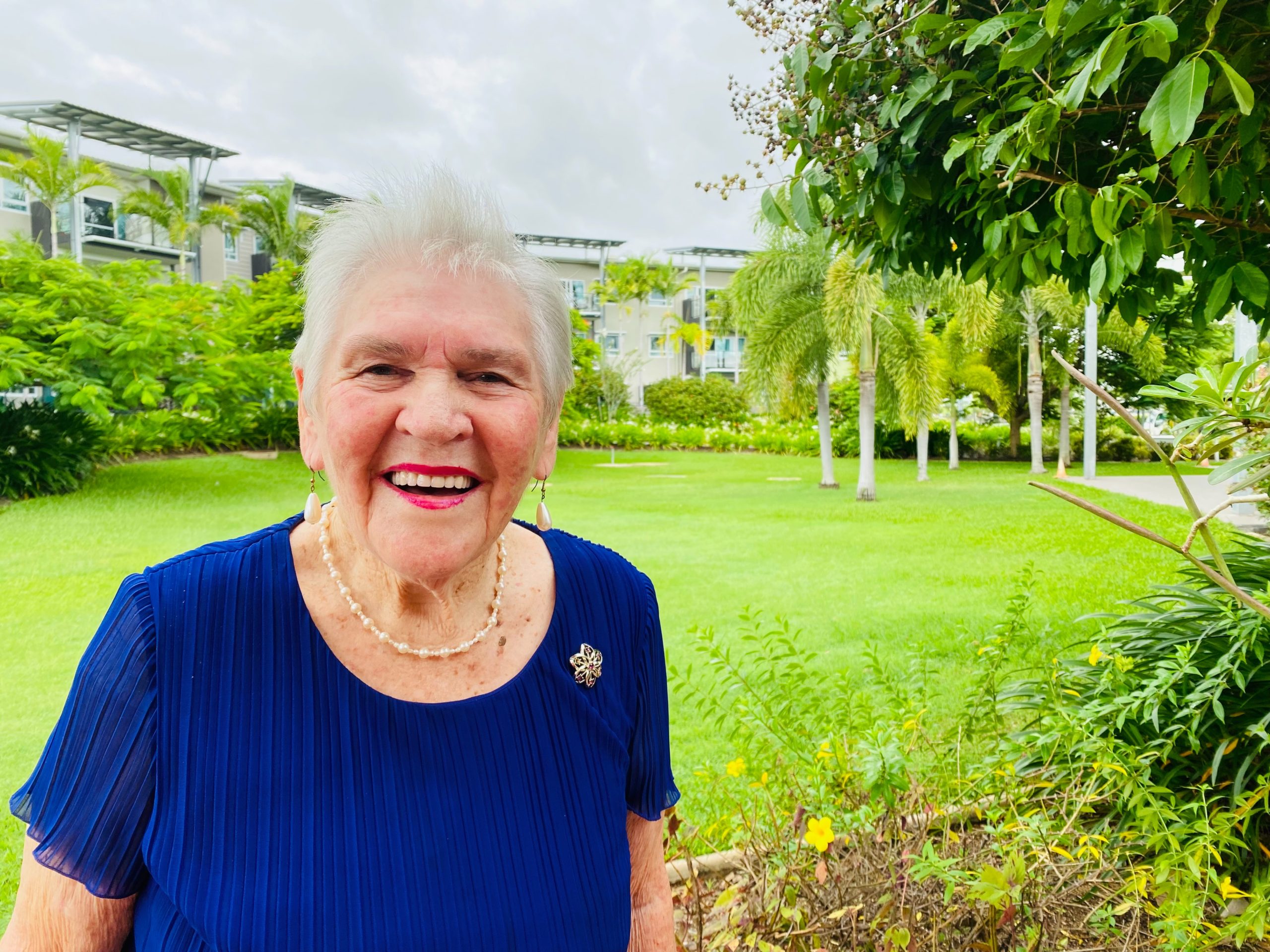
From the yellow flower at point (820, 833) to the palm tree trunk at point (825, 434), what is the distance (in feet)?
52.6

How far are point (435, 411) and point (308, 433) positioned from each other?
31 cm

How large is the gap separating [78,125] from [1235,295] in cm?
3109

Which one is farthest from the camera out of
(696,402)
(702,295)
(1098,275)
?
(702,295)

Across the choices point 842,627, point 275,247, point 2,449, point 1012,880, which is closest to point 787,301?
point 842,627

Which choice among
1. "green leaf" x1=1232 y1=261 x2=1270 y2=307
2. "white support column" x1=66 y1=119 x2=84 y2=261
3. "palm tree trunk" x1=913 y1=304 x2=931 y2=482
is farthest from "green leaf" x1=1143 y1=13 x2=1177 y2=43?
"white support column" x1=66 y1=119 x2=84 y2=261

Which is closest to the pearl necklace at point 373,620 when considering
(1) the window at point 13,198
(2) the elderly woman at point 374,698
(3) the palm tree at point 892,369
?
(2) the elderly woman at point 374,698

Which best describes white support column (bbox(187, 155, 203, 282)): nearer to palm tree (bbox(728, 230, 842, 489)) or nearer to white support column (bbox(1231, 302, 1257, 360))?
palm tree (bbox(728, 230, 842, 489))

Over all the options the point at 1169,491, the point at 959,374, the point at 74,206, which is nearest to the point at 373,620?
the point at 1169,491

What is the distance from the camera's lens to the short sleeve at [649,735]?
155 cm

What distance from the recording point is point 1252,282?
6.79 feet

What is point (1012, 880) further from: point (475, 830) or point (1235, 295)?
point (1235, 295)

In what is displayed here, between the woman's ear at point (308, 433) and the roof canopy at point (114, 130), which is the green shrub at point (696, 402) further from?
the woman's ear at point (308, 433)

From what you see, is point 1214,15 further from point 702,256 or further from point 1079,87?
point 702,256

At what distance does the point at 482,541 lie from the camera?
1.33 meters
